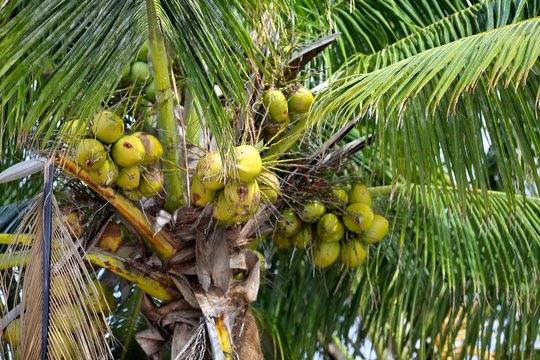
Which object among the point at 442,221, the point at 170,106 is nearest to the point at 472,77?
the point at 170,106

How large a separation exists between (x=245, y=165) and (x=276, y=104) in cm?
41

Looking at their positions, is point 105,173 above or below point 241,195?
above

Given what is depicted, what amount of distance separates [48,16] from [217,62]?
1.52 feet

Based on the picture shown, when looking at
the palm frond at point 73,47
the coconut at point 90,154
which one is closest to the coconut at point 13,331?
the coconut at point 90,154

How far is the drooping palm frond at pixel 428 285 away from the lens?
3.70 meters

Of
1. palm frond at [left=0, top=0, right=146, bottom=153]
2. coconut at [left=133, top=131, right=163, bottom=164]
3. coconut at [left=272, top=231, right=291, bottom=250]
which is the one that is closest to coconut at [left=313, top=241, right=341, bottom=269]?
coconut at [left=272, top=231, right=291, bottom=250]

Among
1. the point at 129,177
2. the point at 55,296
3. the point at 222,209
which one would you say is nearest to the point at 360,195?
the point at 222,209

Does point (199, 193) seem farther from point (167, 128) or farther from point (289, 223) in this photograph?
point (289, 223)

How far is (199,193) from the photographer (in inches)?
112

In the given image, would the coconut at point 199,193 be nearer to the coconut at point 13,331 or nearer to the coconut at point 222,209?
the coconut at point 222,209

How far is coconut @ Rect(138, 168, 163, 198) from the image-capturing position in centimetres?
281

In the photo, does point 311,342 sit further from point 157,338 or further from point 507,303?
point 157,338

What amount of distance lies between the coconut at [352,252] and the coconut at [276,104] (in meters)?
0.58

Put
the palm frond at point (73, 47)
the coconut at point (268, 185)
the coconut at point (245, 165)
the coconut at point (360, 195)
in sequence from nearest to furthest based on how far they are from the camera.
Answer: the palm frond at point (73, 47) → the coconut at point (245, 165) → the coconut at point (268, 185) → the coconut at point (360, 195)
